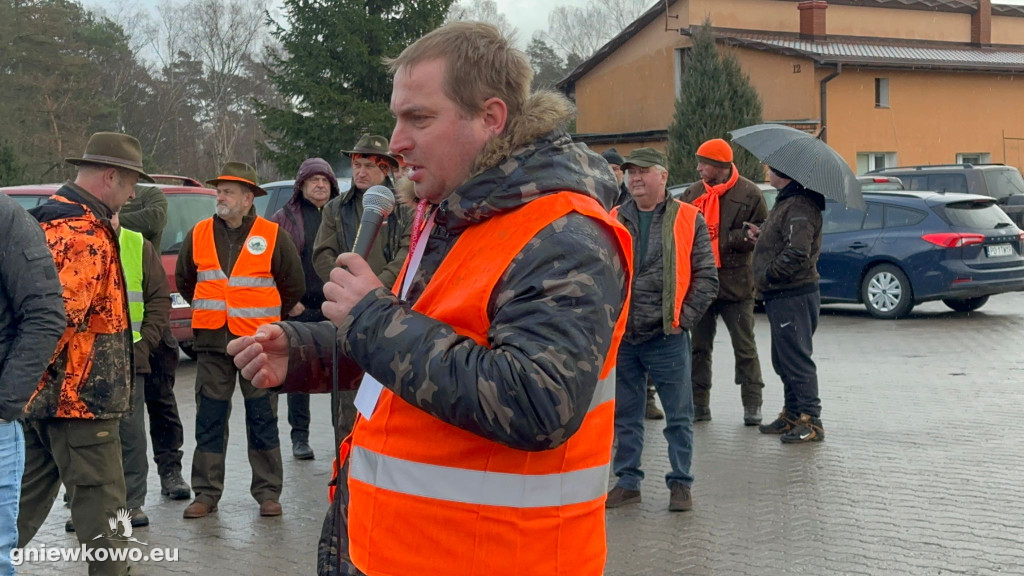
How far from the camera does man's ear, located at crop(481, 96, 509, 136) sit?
2.47 meters

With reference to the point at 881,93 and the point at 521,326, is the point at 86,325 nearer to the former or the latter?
the point at 521,326

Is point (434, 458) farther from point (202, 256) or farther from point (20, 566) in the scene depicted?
point (202, 256)

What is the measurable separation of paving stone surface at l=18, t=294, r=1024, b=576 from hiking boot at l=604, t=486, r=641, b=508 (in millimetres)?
94

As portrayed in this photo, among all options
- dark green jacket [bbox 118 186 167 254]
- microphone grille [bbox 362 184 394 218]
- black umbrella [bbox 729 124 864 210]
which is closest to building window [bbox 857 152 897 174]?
black umbrella [bbox 729 124 864 210]

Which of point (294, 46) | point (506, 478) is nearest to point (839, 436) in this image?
point (506, 478)

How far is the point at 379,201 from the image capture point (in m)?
3.12

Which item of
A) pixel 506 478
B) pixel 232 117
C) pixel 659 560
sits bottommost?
pixel 659 560

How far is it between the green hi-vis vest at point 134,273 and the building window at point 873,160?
3100 cm

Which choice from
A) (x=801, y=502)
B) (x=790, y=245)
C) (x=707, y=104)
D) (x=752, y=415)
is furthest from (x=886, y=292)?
(x=707, y=104)

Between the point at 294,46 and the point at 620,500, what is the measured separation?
3094 cm

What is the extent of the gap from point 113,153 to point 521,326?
3770 millimetres

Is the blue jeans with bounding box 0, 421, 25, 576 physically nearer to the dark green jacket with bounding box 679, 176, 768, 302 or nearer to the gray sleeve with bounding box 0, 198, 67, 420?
the gray sleeve with bounding box 0, 198, 67, 420

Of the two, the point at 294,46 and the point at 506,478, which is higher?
the point at 294,46

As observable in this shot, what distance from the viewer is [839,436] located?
8688 mm
